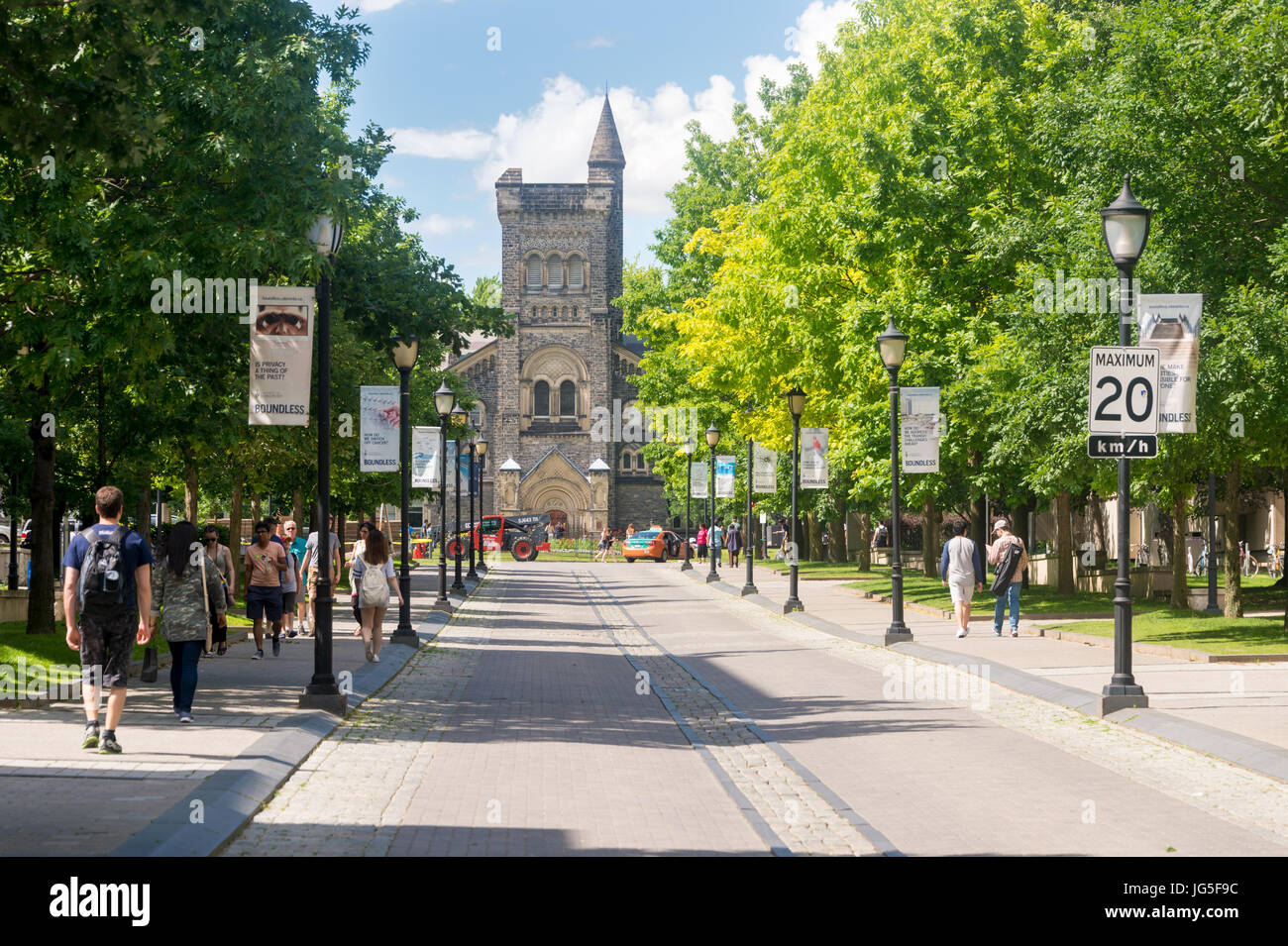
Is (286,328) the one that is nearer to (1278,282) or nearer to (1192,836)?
(1192,836)

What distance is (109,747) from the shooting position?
11070 mm

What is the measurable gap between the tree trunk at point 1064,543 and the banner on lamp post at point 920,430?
7.03 m

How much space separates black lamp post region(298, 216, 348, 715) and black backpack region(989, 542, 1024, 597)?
40.7 feet

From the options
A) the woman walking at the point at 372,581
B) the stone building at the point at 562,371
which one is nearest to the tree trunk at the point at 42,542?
the woman walking at the point at 372,581

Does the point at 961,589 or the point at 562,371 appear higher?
the point at 562,371

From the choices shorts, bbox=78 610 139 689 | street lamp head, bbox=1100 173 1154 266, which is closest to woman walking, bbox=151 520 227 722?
shorts, bbox=78 610 139 689

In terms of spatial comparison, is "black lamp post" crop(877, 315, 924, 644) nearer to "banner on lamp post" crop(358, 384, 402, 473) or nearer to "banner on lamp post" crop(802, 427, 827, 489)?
"banner on lamp post" crop(358, 384, 402, 473)

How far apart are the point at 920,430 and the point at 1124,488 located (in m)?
10.1

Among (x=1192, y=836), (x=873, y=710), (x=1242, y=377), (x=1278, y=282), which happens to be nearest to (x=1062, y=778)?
(x=1192, y=836)

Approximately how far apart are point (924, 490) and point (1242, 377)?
1219 centimetres

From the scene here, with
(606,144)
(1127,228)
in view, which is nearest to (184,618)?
(1127,228)

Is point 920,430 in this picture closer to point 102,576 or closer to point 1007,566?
point 1007,566

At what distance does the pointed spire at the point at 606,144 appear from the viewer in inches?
3888

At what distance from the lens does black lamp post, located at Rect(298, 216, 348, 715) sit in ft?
47.4
